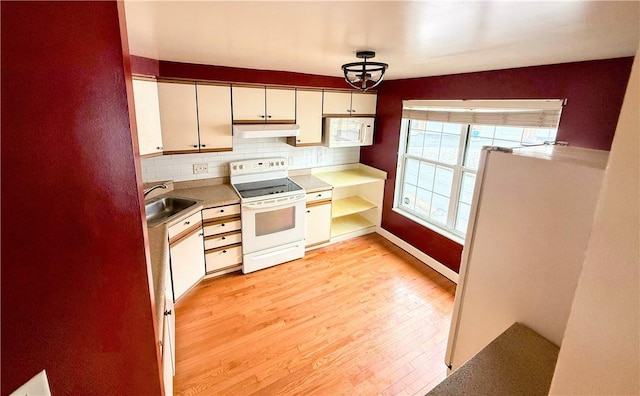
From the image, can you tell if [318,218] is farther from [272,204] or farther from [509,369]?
[509,369]

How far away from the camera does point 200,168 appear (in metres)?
3.32

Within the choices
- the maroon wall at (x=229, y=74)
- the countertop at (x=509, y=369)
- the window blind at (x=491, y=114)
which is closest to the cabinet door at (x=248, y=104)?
the maroon wall at (x=229, y=74)

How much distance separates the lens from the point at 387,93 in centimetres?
388

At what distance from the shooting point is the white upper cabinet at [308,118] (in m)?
3.47

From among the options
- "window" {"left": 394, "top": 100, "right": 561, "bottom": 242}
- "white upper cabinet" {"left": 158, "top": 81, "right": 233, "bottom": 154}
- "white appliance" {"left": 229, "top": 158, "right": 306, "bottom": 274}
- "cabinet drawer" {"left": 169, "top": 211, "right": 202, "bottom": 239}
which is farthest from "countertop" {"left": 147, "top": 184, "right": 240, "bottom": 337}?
"window" {"left": 394, "top": 100, "right": 561, "bottom": 242}

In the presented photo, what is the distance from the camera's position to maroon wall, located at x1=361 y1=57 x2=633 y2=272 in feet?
6.33

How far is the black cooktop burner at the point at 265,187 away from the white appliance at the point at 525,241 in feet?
7.32

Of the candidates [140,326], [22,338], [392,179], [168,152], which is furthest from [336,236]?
[22,338]

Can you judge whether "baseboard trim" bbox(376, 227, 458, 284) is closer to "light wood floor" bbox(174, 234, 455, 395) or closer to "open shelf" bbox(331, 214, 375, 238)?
"light wood floor" bbox(174, 234, 455, 395)

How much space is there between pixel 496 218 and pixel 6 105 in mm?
1657

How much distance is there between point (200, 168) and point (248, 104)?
927 mm

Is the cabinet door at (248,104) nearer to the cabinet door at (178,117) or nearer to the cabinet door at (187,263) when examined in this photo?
the cabinet door at (178,117)

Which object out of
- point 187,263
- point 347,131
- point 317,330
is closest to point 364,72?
point 347,131

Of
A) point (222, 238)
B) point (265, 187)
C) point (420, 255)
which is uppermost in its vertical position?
point (265, 187)
